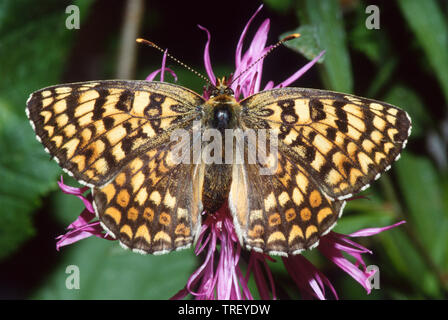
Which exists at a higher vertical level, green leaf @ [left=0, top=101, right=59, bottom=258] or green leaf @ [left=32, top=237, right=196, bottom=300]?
green leaf @ [left=0, top=101, right=59, bottom=258]

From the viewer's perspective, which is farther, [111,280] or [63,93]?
[111,280]

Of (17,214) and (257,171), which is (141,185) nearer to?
(257,171)

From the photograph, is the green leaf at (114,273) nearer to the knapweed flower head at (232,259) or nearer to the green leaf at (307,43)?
the knapweed flower head at (232,259)

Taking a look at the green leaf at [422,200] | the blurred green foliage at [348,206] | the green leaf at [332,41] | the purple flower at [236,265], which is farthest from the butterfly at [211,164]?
the green leaf at [422,200]

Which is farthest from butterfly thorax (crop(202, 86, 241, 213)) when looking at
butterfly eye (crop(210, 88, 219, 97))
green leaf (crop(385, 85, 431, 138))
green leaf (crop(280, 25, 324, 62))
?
green leaf (crop(385, 85, 431, 138))

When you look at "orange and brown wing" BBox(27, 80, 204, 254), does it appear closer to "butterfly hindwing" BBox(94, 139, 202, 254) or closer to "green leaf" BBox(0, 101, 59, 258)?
"butterfly hindwing" BBox(94, 139, 202, 254)
